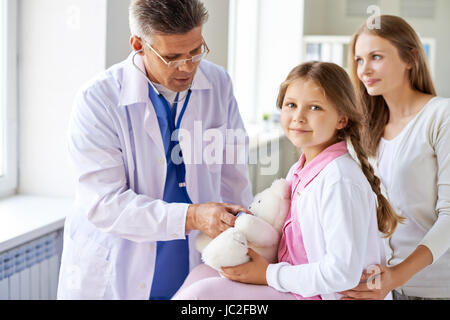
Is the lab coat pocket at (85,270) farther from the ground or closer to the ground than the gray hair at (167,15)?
closer to the ground

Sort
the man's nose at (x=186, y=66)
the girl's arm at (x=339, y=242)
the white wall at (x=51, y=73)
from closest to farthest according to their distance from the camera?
the girl's arm at (x=339, y=242) < the man's nose at (x=186, y=66) < the white wall at (x=51, y=73)

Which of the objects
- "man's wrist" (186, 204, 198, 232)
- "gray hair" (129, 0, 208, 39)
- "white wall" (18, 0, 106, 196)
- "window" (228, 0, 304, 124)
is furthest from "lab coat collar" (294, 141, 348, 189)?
"white wall" (18, 0, 106, 196)

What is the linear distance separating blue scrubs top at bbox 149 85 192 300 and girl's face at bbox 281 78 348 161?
11.4 inches

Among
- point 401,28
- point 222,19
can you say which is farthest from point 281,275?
point 222,19

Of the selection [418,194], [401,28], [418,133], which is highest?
[401,28]

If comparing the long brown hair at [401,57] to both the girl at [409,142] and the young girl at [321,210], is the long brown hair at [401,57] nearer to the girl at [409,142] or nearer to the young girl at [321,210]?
the girl at [409,142]

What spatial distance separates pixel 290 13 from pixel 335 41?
76 centimetres

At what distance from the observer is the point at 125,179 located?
3.17 ft

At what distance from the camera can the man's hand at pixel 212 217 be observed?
0.84 m

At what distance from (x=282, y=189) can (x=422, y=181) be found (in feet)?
0.91

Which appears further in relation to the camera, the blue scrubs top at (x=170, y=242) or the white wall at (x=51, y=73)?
the white wall at (x=51, y=73)

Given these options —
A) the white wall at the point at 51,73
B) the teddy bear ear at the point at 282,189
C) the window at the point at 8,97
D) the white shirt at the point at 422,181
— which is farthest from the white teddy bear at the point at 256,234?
the window at the point at 8,97

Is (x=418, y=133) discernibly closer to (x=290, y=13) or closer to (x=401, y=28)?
(x=401, y=28)

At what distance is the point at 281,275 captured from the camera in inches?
30.0
